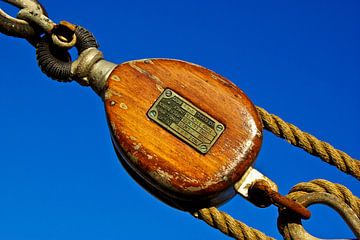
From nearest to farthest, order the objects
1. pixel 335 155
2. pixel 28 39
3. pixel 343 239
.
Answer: pixel 343 239 → pixel 335 155 → pixel 28 39

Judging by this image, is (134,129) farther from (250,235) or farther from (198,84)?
(250,235)

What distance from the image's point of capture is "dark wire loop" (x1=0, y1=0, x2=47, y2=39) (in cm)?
269

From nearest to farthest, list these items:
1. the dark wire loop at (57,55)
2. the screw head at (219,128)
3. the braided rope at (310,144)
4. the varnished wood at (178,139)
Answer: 1. the varnished wood at (178,139)
2. the screw head at (219,128)
3. the braided rope at (310,144)
4. the dark wire loop at (57,55)

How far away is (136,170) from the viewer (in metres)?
2.34

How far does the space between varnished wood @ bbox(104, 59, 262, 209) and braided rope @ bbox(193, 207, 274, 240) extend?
34 mm

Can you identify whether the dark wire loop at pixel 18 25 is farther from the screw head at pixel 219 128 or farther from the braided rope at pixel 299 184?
the braided rope at pixel 299 184

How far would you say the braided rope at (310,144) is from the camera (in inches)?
98.0

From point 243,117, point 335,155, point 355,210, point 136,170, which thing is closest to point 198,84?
point 243,117

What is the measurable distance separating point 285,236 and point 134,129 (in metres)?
0.67

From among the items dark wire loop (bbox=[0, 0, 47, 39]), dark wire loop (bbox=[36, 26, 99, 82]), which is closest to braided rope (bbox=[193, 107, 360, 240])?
dark wire loop (bbox=[36, 26, 99, 82])

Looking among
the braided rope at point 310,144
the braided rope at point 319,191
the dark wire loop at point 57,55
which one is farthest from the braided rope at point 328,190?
the dark wire loop at point 57,55

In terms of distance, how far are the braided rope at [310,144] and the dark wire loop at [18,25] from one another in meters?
1.02

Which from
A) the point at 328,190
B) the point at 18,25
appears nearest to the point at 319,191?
the point at 328,190

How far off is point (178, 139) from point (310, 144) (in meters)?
0.55
